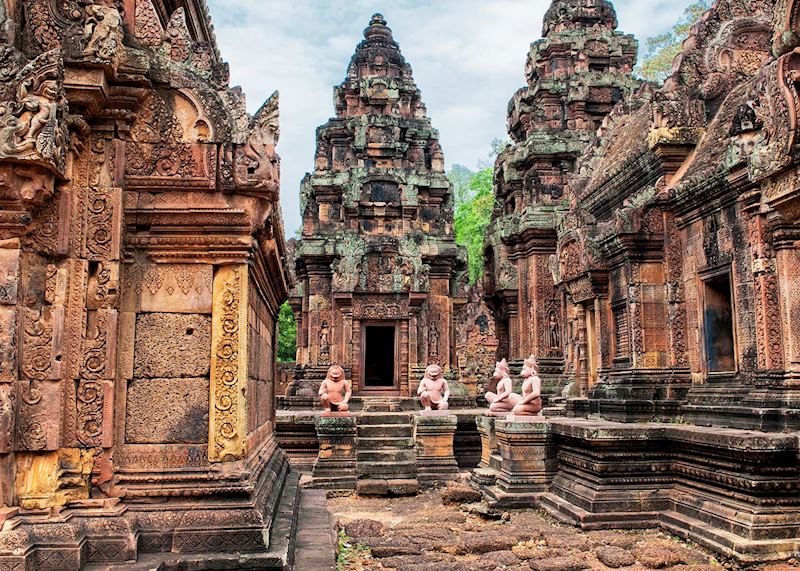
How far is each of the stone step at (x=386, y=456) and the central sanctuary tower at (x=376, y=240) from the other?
530 centimetres

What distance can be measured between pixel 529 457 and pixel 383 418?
5.53 meters

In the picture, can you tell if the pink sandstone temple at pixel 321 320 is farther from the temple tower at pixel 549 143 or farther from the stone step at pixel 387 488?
the temple tower at pixel 549 143

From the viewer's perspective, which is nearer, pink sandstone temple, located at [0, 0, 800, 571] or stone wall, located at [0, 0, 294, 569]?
stone wall, located at [0, 0, 294, 569]

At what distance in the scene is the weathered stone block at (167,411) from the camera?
14.8 ft

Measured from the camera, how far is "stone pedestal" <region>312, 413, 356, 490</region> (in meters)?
13.0

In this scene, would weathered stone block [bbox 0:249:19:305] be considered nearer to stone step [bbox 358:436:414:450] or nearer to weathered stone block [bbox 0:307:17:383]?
weathered stone block [bbox 0:307:17:383]

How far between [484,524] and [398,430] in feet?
17.7

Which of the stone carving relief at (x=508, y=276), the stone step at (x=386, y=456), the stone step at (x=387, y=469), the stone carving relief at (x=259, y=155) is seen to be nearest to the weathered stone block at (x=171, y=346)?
the stone carving relief at (x=259, y=155)

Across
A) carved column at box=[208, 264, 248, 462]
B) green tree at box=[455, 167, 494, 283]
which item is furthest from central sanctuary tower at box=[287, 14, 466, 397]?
green tree at box=[455, 167, 494, 283]

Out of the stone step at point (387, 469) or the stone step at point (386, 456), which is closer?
the stone step at point (387, 469)

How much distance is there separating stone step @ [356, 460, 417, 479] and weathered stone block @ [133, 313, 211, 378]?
346 inches

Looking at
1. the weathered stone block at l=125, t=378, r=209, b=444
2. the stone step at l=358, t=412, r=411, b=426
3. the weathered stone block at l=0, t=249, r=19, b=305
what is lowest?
the stone step at l=358, t=412, r=411, b=426

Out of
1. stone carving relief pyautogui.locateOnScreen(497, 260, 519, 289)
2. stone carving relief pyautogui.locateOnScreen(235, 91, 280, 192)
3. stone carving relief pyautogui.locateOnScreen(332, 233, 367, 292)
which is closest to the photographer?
stone carving relief pyautogui.locateOnScreen(235, 91, 280, 192)

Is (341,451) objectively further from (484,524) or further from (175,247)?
(175,247)
